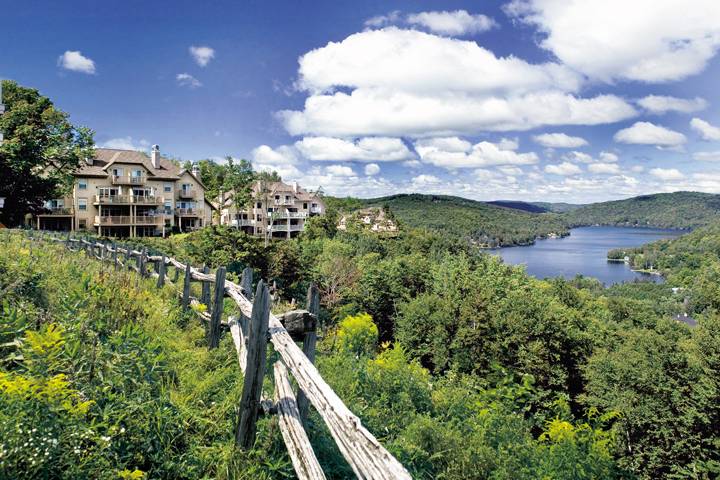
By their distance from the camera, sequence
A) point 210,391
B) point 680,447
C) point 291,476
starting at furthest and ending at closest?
point 680,447 → point 210,391 → point 291,476

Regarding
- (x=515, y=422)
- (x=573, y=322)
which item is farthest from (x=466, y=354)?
(x=515, y=422)

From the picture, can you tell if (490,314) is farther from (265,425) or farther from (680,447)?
(265,425)

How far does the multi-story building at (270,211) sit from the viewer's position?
5984 cm

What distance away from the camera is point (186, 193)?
4809cm

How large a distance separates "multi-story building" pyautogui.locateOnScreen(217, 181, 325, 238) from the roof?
1190 cm

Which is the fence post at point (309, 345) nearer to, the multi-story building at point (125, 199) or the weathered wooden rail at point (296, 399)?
the weathered wooden rail at point (296, 399)

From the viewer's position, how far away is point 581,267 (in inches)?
6358

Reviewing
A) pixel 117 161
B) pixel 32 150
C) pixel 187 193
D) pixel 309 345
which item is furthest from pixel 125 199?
pixel 309 345

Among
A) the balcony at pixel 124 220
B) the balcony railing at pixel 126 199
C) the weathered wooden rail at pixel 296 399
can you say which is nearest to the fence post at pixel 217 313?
the weathered wooden rail at pixel 296 399

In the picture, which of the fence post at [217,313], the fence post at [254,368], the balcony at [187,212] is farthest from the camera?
the balcony at [187,212]

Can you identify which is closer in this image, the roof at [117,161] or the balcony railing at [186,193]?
the roof at [117,161]

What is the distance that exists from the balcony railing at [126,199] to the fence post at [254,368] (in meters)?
45.6

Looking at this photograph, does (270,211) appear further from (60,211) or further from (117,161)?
(60,211)

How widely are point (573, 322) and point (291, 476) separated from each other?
3046 centimetres
